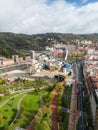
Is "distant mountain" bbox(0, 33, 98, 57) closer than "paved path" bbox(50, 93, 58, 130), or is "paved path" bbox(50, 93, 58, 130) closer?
"paved path" bbox(50, 93, 58, 130)

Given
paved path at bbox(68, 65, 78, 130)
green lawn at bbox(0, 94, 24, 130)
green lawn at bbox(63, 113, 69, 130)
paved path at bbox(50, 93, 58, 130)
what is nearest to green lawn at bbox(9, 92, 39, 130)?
green lawn at bbox(0, 94, 24, 130)

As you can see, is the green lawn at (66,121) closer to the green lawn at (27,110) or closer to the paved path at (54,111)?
the paved path at (54,111)

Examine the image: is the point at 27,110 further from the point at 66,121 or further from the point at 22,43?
the point at 22,43

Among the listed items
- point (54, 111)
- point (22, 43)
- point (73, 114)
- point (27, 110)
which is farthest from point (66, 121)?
point (22, 43)

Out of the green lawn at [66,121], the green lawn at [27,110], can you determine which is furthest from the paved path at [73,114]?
the green lawn at [27,110]

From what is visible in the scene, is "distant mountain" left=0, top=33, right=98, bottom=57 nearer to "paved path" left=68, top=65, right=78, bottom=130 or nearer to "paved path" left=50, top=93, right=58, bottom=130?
"paved path" left=68, top=65, right=78, bottom=130

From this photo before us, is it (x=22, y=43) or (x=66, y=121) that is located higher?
(x=22, y=43)

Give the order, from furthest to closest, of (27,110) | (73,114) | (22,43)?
(22,43) < (27,110) < (73,114)

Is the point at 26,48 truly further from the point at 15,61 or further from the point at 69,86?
the point at 69,86

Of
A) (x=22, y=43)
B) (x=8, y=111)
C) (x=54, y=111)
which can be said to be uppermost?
(x=22, y=43)

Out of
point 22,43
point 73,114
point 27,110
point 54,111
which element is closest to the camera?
point 73,114

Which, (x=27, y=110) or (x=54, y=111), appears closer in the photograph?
(x=54, y=111)
